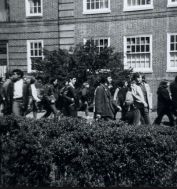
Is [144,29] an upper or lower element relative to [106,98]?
upper

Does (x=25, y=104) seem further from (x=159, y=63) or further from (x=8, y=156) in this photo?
(x=159, y=63)

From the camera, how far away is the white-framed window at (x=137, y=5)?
2277 cm

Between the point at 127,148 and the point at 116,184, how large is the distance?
1.92 feet

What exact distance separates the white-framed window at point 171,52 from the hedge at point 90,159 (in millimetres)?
16069

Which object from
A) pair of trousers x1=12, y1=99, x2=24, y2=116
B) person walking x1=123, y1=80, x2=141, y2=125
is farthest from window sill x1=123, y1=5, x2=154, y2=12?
pair of trousers x1=12, y1=99, x2=24, y2=116

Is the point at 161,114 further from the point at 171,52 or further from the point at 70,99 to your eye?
the point at 171,52

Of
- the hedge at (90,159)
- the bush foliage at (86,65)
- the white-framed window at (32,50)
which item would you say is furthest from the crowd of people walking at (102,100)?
the white-framed window at (32,50)

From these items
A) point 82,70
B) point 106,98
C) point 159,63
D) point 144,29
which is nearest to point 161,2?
point 144,29

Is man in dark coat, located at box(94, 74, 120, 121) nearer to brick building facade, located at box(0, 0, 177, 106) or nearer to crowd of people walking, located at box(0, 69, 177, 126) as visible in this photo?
crowd of people walking, located at box(0, 69, 177, 126)

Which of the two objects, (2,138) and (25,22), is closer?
(2,138)

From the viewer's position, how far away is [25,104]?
490 inches

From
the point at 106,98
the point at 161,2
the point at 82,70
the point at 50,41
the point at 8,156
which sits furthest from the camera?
the point at 50,41

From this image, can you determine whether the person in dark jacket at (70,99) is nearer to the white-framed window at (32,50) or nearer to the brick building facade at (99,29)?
the brick building facade at (99,29)

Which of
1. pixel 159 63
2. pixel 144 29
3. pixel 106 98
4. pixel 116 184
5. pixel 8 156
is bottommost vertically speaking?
pixel 116 184
